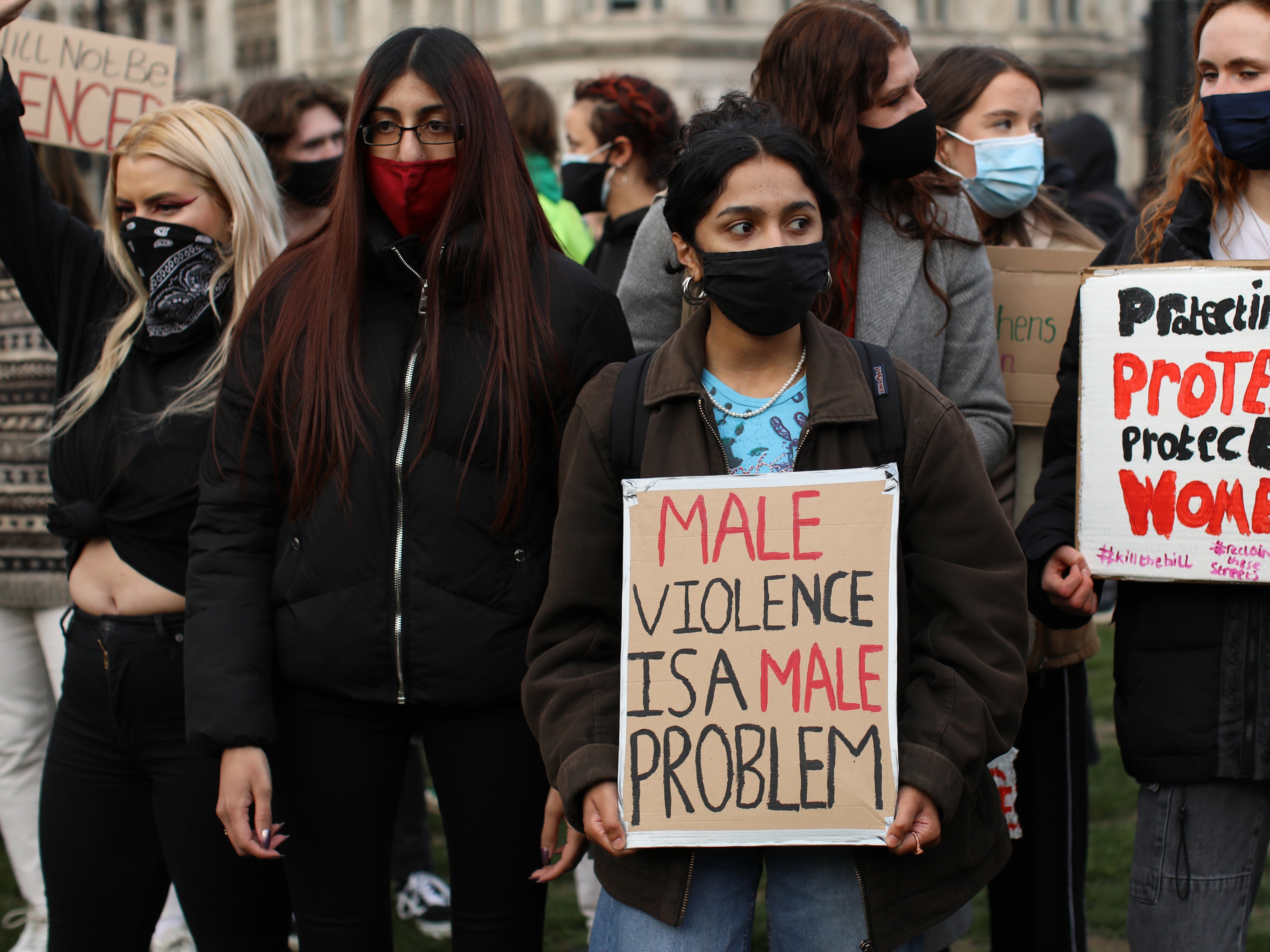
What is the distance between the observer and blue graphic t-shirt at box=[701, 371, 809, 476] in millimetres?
2301

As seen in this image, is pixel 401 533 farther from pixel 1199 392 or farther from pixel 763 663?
pixel 1199 392

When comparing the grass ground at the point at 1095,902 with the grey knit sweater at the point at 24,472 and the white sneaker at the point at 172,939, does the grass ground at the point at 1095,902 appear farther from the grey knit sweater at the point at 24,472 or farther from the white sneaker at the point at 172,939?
the grey knit sweater at the point at 24,472

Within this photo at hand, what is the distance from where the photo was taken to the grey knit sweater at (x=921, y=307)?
2.93 meters

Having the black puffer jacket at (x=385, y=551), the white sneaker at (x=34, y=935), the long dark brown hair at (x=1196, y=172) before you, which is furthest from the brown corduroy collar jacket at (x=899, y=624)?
the white sneaker at (x=34, y=935)

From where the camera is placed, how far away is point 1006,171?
12.0ft

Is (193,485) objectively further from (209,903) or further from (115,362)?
(209,903)

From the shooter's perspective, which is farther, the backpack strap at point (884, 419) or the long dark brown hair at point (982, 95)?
the long dark brown hair at point (982, 95)

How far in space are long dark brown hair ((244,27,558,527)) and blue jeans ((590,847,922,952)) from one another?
746 millimetres

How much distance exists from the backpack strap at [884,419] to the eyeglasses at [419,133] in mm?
912

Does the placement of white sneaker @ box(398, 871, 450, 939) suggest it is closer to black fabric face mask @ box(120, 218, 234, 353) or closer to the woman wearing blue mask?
the woman wearing blue mask

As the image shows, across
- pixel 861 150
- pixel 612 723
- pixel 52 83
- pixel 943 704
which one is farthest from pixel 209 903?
pixel 52 83

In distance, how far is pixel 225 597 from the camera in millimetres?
2553

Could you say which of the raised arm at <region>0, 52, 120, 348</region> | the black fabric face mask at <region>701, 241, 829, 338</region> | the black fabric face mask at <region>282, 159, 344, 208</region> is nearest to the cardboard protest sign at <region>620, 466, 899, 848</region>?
the black fabric face mask at <region>701, 241, 829, 338</region>

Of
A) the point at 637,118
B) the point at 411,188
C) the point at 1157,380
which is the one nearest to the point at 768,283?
the point at 411,188
